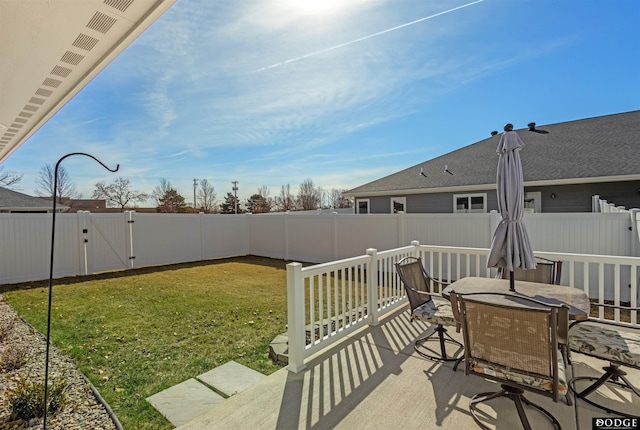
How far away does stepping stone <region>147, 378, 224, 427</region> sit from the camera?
250cm

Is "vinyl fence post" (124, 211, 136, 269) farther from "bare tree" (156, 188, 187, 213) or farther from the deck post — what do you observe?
"bare tree" (156, 188, 187, 213)

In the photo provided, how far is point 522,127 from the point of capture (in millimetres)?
12172

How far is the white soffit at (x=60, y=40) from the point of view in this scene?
184cm

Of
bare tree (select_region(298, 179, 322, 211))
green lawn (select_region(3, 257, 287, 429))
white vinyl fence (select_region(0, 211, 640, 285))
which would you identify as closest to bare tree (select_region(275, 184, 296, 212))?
bare tree (select_region(298, 179, 322, 211))

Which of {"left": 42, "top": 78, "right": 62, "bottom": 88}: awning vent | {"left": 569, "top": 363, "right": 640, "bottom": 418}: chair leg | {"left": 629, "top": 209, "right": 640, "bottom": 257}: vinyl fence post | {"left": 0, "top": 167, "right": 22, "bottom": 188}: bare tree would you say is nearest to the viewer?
{"left": 569, "top": 363, "right": 640, "bottom": 418}: chair leg

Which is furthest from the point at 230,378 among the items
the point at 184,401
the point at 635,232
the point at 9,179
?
the point at 9,179

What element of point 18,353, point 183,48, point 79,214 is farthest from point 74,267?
point 183,48

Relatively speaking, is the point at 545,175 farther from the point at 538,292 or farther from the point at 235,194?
the point at 235,194

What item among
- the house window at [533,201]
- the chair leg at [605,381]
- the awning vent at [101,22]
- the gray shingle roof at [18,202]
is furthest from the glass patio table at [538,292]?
the gray shingle roof at [18,202]

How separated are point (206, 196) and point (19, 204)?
1940 cm

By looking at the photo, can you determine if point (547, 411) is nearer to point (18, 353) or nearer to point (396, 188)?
point (18, 353)

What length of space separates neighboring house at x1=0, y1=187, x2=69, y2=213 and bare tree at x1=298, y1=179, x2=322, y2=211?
21705 mm

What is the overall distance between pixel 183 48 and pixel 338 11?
119 inches

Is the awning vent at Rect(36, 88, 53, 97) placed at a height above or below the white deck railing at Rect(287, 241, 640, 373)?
above
